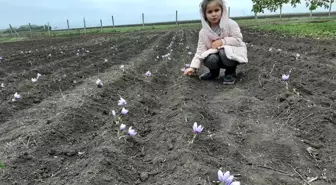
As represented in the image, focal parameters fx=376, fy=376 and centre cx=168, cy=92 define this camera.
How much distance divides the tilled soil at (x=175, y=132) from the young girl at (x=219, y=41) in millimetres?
353

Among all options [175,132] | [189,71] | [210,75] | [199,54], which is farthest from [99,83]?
[175,132]

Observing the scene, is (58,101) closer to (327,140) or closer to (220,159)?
(220,159)

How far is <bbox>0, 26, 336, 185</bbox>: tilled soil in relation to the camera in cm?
299

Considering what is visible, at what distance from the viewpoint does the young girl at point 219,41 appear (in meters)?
6.14

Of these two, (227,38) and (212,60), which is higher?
(227,38)

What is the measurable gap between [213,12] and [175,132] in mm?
2924

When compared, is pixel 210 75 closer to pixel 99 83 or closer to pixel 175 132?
pixel 99 83

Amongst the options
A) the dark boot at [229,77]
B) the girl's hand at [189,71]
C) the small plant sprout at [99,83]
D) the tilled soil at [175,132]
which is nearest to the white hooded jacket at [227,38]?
the girl's hand at [189,71]

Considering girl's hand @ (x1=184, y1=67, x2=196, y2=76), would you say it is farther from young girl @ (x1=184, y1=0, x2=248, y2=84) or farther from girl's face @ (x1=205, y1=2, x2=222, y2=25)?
girl's face @ (x1=205, y1=2, x2=222, y2=25)

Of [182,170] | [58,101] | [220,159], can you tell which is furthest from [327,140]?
[58,101]

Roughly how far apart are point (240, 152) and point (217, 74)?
3765 mm

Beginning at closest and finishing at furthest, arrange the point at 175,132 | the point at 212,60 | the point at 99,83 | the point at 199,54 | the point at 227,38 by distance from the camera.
Result: the point at 175,132 → the point at 99,83 → the point at 227,38 → the point at 212,60 → the point at 199,54

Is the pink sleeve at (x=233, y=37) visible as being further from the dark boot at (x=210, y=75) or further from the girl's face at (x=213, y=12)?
the dark boot at (x=210, y=75)

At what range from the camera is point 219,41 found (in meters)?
6.37
